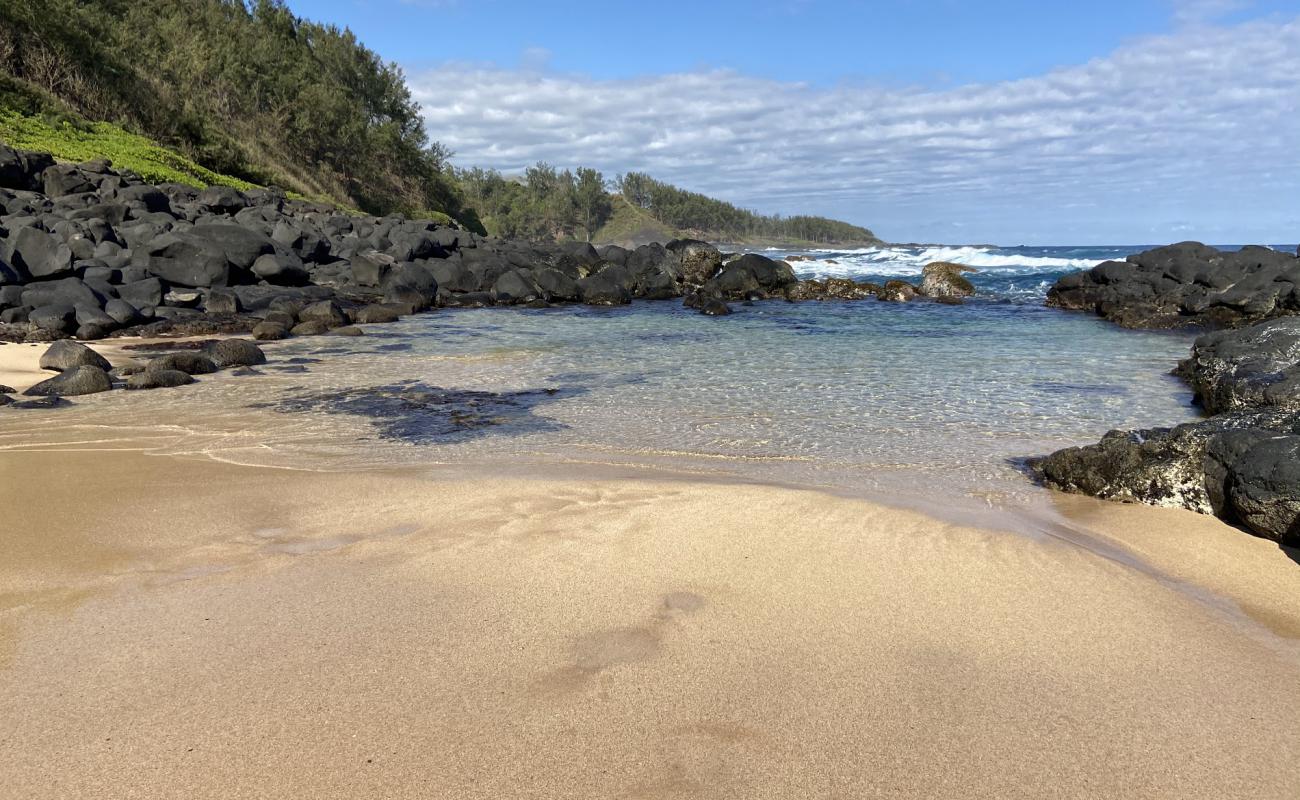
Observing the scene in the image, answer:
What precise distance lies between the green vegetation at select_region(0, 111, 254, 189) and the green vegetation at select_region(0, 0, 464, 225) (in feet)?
3.35

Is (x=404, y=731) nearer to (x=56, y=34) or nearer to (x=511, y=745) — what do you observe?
(x=511, y=745)

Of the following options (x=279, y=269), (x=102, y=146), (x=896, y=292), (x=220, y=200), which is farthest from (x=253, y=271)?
(x=896, y=292)

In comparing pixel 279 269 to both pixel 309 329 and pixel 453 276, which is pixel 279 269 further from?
pixel 309 329

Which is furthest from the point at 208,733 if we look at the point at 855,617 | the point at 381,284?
the point at 381,284

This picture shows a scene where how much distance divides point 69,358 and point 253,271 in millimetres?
10328

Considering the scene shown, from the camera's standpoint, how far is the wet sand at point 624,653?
8.11 ft

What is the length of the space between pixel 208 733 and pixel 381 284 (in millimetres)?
20619

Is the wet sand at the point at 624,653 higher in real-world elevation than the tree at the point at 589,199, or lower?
lower

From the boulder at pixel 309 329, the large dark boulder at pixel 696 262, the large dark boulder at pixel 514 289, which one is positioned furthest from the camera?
the large dark boulder at pixel 696 262

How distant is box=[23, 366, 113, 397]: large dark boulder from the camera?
27.2 ft

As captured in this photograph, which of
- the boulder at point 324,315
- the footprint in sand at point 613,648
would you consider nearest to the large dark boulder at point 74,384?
the boulder at point 324,315

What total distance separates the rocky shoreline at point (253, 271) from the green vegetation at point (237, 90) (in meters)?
8.49

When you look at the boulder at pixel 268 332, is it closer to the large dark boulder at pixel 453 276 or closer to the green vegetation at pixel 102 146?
the large dark boulder at pixel 453 276

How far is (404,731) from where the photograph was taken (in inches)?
103
